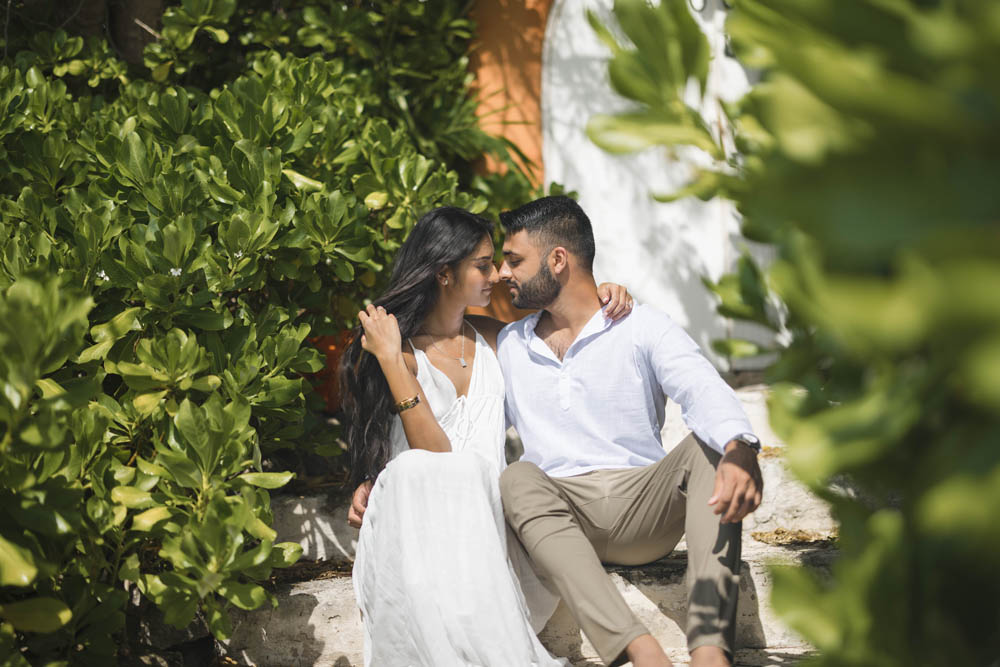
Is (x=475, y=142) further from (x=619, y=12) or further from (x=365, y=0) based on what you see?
(x=619, y=12)

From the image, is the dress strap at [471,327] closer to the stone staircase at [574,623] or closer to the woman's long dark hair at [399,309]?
the woman's long dark hair at [399,309]

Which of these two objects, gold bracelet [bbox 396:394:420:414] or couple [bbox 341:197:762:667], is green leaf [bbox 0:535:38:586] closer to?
couple [bbox 341:197:762:667]

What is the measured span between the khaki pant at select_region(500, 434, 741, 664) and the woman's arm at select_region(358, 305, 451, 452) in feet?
0.96

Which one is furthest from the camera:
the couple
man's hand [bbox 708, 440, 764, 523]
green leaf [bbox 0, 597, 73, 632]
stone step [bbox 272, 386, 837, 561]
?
stone step [bbox 272, 386, 837, 561]

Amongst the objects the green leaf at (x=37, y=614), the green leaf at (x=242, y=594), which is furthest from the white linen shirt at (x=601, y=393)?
the green leaf at (x=37, y=614)

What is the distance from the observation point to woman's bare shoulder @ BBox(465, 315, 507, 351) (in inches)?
134

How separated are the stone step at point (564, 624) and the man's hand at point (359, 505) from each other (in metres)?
0.25

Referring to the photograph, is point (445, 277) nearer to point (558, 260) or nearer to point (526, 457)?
point (558, 260)

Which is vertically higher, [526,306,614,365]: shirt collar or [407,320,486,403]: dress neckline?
[526,306,614,365]: shirt collar

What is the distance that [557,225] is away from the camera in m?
3.24

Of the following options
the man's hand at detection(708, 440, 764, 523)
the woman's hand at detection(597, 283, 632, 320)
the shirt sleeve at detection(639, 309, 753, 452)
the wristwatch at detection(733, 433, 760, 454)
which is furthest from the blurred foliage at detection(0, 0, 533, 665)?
the wristwatch at detection(733, 433, 760, 454)

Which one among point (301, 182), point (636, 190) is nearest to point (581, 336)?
point (301, 182)

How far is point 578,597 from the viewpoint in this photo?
7.84 feet

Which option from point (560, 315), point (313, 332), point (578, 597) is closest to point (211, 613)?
point (578, 597)
